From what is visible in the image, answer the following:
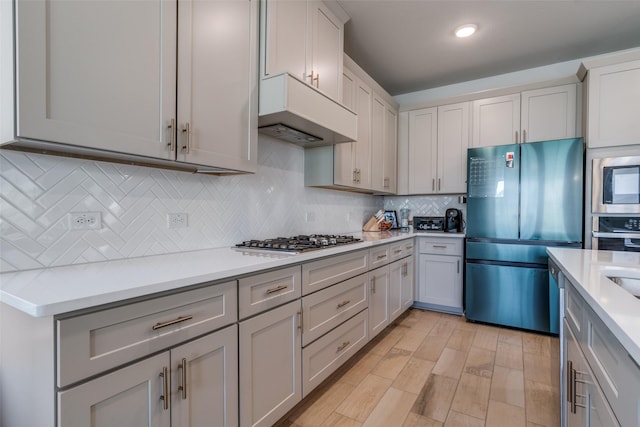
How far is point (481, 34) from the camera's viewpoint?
280 cm

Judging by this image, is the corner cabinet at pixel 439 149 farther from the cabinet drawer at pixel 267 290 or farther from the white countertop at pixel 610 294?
the cabinet drawer at pixel 267 290

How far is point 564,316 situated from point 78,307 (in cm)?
195

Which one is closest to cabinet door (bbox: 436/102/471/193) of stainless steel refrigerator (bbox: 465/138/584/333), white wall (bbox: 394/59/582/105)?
white wall (bbox: 394/59/582/105)

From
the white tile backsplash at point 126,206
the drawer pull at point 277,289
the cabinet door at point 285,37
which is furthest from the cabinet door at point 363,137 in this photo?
the drawer pull at point 277,289

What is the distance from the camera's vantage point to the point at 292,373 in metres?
1.61

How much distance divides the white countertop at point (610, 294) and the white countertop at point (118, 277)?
1.12 metres

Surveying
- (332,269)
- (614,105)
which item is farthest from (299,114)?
(614,105)

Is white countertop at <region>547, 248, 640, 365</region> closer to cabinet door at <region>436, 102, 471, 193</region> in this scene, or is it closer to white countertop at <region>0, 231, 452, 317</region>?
white countertop at <region>0, 231, 452, 317</region>

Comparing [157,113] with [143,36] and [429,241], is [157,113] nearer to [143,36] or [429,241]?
[143,36]

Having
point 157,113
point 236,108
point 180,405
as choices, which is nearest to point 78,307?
point 180,405

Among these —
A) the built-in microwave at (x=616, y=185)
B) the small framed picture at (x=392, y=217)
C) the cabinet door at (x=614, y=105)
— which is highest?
the cabinet door at (x=614, y=105)

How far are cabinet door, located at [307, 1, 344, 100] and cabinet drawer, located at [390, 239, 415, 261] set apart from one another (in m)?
1.45

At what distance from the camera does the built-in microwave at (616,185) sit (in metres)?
2.54

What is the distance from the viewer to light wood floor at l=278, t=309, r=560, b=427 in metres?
1.72
